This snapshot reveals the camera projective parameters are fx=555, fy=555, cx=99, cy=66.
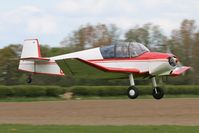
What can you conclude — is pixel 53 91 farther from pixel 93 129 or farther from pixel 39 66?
pixel 93 129

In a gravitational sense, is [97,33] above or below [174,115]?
above

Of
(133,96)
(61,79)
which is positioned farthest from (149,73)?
(61,79)

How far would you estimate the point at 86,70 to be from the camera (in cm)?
2886

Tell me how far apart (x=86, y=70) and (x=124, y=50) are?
2.24 meters

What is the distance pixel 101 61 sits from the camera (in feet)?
95.8

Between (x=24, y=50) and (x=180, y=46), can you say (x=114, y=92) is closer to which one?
(x=24, y=50)

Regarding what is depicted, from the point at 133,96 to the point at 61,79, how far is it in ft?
99.3

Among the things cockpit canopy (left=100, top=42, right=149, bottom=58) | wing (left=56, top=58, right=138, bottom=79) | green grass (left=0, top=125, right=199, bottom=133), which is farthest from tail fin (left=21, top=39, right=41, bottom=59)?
green grass (left=0, top=125, right=199, bottom=133)

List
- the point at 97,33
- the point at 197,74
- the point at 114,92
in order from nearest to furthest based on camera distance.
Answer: the point at 114,92, the point at 197,74, the point at 97,33

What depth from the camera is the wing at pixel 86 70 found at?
27.6 metres

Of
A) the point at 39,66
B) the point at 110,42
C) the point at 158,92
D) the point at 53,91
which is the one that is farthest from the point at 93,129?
the point at 110,42

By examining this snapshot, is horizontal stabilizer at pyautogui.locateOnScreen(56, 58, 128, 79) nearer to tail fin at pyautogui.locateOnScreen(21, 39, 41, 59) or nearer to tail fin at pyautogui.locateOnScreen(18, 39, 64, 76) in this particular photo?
tail fin at pyautogui.locateOnScreen(18, 39, 64, 76)

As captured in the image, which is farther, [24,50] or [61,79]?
[61,79]

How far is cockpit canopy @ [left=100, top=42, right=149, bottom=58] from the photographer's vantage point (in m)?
28.4
